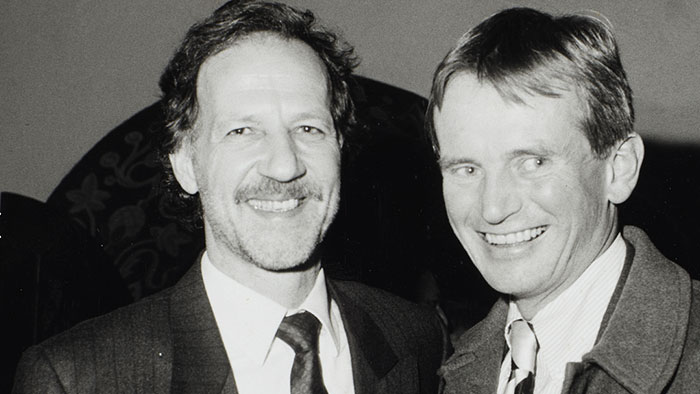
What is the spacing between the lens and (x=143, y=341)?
1687 millimetres

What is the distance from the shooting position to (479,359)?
186cm

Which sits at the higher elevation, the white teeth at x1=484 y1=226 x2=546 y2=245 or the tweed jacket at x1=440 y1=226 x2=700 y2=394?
the white teeth at x1=484 y1=226 x2=546 y2=245

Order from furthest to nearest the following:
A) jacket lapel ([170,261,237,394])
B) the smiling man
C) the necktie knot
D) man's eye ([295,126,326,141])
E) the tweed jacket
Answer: man's eye ([295,126,326,141]) → the necktie knot → jacket lapel ([170,261,237,394]) → the smiling man → the tweed jacket

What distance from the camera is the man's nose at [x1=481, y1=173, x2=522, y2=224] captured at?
1.59 metres

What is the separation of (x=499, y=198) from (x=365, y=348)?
0.54 metres

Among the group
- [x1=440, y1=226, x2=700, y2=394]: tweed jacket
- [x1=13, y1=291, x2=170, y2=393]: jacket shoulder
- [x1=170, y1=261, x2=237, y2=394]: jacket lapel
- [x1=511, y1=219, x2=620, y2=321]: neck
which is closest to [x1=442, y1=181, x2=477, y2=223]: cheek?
[x1=511, y1=219, x2=620, y2=321]: neck

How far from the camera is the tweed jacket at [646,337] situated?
55.5 inches

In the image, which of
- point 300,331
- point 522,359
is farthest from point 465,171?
point 300,331

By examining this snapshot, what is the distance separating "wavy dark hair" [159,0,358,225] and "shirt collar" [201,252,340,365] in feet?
1.39

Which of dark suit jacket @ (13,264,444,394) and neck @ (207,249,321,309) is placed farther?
neck @ (207,249,321,309)

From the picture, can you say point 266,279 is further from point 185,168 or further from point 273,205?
point 185,168

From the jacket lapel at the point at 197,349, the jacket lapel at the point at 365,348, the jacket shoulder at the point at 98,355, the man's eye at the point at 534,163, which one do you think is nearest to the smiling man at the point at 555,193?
the man's eye at the point at 534,163

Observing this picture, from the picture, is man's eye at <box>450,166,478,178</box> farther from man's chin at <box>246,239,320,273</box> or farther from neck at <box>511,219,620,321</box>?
man's chin at <box>246,239,320,273</box>

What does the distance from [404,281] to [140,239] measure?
3.61ft
